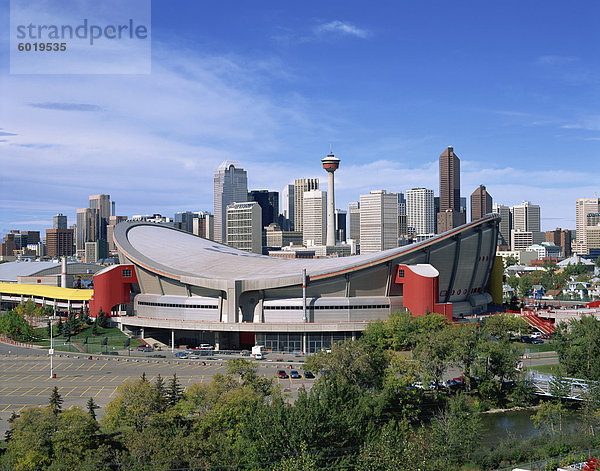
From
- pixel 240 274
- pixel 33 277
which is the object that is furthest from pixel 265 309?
pixel 33 277

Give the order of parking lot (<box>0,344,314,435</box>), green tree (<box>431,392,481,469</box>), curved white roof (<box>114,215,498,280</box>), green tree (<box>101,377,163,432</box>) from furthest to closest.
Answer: curved white roof (<box>114,215,498,280</box>) < parking lot (<box>0,344,314,435</box>) < green tree (<box>101,377,163,432</box>) < green tree (<box>431,392,481,469</box>)

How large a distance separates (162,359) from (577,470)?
46.8 meters

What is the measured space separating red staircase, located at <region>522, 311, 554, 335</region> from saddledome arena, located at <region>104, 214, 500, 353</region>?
292 inches

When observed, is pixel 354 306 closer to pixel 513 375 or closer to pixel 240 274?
pixel 240 274

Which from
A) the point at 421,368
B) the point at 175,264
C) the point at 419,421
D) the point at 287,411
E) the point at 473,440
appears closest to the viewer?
the point at 287,411

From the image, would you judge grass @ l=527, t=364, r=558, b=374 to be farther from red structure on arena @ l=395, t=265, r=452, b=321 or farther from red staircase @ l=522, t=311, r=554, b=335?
red staircase @ l=522, t=311, r=554, b=335

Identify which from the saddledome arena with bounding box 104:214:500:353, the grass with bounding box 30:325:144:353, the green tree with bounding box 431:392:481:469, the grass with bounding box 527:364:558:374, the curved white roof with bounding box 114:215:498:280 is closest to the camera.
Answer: the green tree with bounding box 431:392:481:469

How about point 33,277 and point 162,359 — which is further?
point 33,277

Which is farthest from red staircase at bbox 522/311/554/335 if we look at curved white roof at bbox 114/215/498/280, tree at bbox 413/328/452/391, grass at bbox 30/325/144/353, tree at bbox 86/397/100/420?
tree at bbox 86/397/100/420

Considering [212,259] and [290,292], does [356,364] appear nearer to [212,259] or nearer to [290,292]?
[290,292]

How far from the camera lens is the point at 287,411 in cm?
3559

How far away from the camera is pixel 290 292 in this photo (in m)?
80.6

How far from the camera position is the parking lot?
5181cm

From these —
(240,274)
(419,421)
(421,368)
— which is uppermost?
(240,274)
